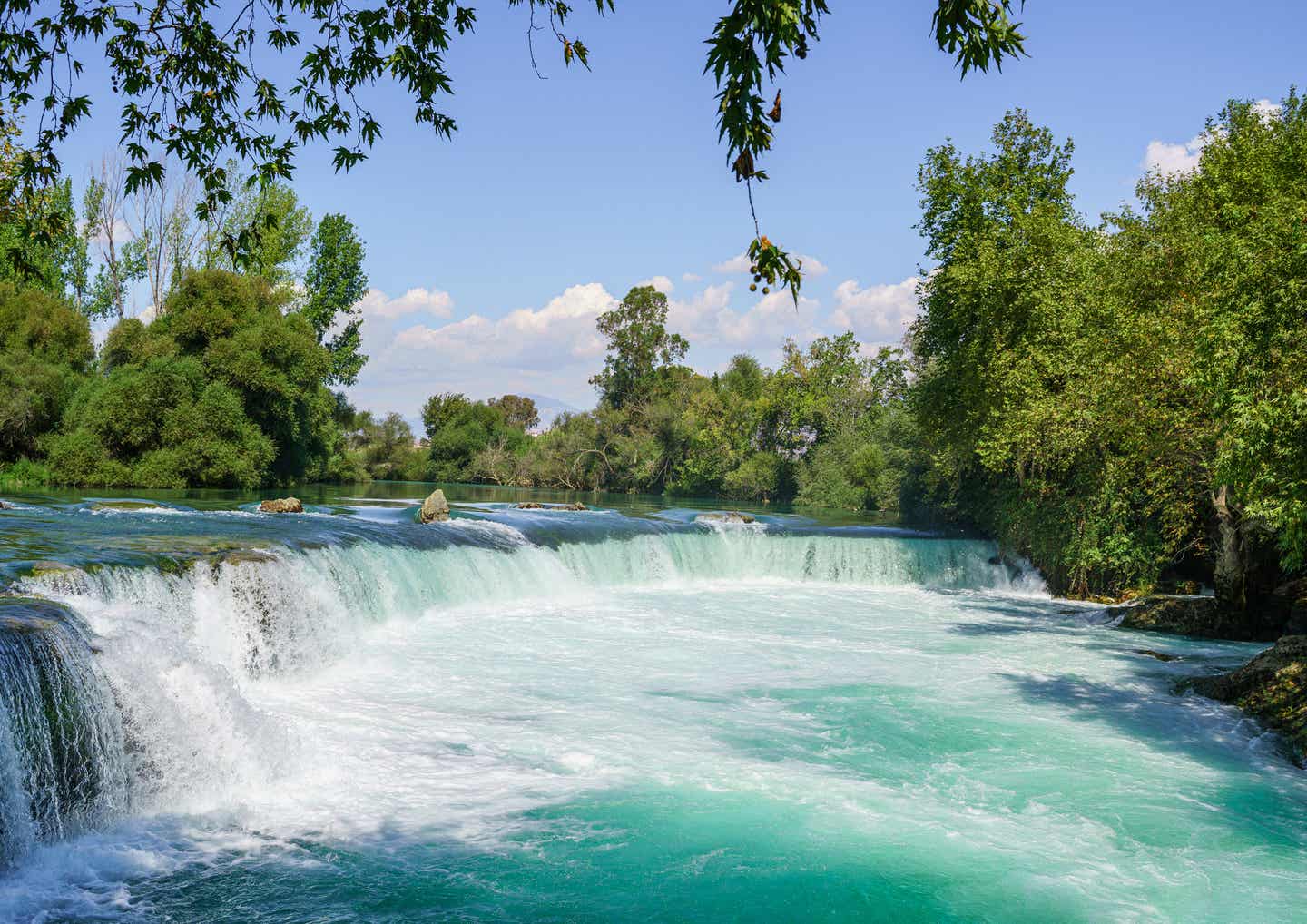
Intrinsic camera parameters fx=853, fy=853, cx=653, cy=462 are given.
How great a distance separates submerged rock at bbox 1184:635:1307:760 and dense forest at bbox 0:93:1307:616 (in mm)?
1254

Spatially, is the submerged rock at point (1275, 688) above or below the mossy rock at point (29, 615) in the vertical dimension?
below

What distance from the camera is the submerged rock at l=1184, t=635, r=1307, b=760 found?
8766 millimetres

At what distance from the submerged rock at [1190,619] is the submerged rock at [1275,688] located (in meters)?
4.49

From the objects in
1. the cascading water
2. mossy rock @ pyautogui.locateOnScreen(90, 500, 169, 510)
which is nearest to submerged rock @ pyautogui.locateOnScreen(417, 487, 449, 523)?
mossy rock @ pyautogui.locateOnScreen(90, 500, 169, 510)

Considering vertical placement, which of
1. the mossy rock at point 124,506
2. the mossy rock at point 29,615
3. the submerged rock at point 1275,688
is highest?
the mossy rock at point 124,506

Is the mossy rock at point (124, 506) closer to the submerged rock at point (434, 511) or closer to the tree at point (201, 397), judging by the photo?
the submerged rock at point (434, 511)

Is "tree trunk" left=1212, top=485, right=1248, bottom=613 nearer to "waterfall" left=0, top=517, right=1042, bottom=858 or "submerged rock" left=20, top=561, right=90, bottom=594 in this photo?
"waterfall" left=0, top=517, right=1042, bottom=858

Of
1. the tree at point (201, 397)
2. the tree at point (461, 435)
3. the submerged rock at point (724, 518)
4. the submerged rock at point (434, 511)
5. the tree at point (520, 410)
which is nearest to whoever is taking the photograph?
the submerged rock at point (434, 511)

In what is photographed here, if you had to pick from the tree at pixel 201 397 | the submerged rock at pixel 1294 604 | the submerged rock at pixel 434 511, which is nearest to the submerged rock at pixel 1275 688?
the submerged rock at pixel 1294 604

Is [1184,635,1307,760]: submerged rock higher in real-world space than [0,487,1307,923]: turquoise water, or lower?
higher

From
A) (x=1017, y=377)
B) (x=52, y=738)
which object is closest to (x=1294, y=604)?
(x=1017, y=377)

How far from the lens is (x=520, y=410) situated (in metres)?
90.2

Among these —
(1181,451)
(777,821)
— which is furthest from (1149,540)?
(777,821)

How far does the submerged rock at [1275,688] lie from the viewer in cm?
877
